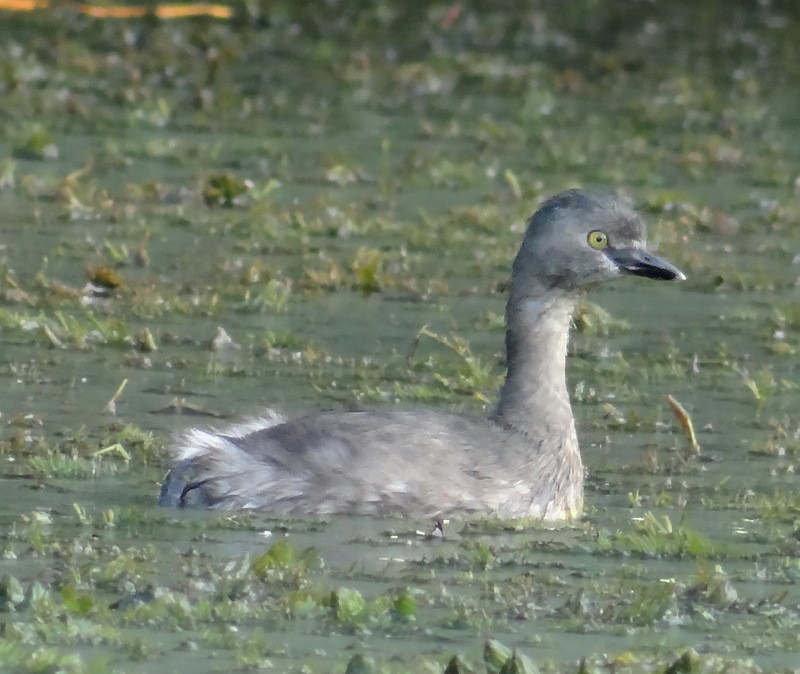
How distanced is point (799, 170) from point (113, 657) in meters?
12.3

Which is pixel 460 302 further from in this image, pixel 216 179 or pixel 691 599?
pixel 691 599

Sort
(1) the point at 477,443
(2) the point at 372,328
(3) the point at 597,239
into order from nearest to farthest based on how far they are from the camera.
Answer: (1) the point at 477,443
(3) the point at 597,239
(2) the point at 372,328

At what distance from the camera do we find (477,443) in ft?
30.7

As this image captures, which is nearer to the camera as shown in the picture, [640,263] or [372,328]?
[640,263]

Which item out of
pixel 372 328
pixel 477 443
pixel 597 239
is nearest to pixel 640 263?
pixel 597 239

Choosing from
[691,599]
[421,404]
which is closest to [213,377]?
[421,404]

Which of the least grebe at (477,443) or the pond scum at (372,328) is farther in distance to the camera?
the least grebe at (477,443)

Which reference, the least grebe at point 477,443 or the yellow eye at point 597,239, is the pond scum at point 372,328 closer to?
the least grebe at point 477,443

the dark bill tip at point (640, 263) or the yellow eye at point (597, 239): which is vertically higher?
the yellow eye at point (597, 239)

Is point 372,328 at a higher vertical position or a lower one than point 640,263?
lower

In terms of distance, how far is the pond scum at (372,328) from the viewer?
7.42m

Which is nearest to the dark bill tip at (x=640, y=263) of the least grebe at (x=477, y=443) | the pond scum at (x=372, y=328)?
the least grebe at (x=477, y=443)

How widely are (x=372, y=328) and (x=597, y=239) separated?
2.99 meters

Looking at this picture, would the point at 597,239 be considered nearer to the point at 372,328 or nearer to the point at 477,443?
the point at 477,443
